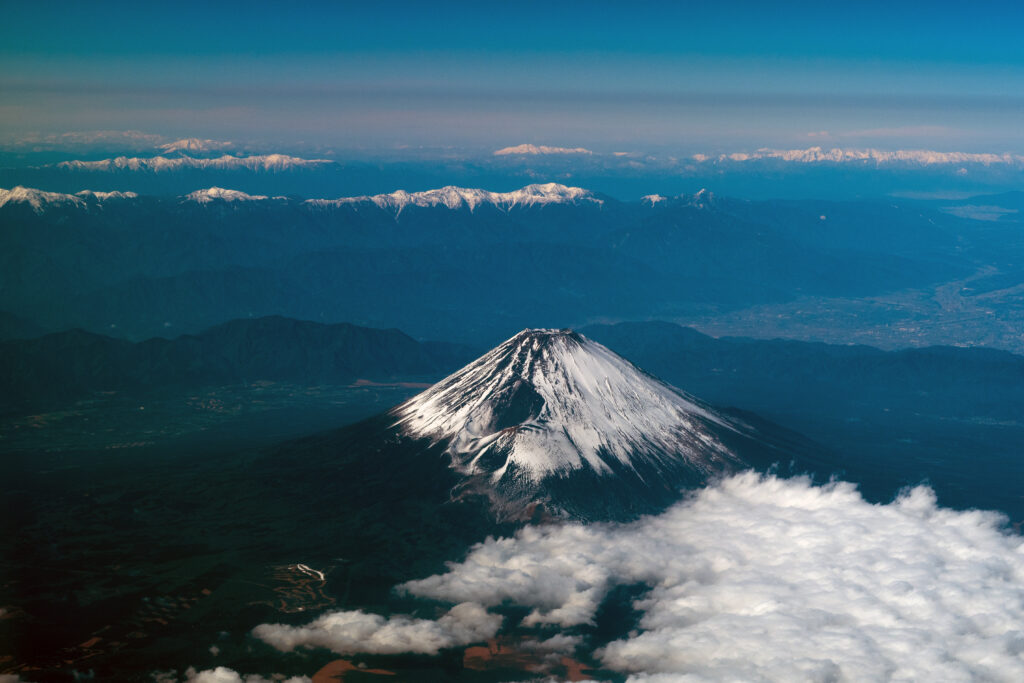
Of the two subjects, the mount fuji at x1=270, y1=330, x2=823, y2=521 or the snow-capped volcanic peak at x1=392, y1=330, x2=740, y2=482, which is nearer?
the mount fuji at x1=270, y1=330, x2=823, y2=521

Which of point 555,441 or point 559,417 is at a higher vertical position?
point 559,417

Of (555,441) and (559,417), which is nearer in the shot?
(555,441)

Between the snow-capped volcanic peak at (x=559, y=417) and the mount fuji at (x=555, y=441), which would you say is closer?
the mount fuji at (x=555, y=441)

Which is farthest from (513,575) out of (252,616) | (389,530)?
(252,616)
